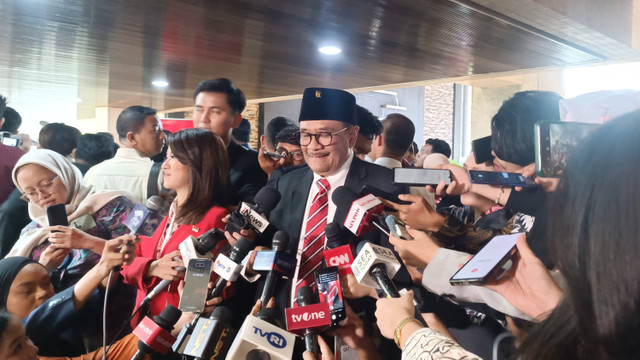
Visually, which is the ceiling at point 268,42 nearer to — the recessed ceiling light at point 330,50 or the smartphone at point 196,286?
the recessed ceiling light at point 330,50

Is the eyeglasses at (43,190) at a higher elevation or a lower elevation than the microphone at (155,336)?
higher

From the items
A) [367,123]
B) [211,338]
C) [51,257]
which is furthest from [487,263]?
[367,123]

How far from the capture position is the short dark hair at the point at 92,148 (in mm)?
3705

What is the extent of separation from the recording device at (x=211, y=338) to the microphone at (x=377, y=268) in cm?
41

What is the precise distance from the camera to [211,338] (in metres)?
1.45

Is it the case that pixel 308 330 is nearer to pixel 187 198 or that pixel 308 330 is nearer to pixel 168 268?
pixel 168 268

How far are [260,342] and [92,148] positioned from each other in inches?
111

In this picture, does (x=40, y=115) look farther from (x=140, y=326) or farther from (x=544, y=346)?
(x=544, y=346)

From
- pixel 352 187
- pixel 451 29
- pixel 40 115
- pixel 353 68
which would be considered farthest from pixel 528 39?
pixel 40 115

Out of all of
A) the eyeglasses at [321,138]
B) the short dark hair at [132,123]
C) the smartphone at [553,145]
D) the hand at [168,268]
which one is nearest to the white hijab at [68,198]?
the short dark hair at [132,123]

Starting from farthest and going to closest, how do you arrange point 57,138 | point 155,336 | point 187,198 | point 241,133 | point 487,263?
point 241,133, point 57,138, point 187,198, point 155,336, point 487,263

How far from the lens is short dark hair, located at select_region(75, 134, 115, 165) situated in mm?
3705

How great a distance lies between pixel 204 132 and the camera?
2.17 m

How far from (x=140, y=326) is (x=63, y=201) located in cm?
132
